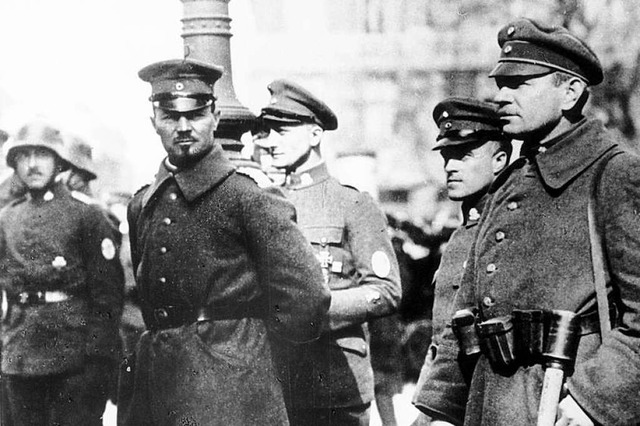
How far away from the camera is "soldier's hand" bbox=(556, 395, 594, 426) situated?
8.40ft

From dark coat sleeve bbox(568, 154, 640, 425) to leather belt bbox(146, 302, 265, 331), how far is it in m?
1.41

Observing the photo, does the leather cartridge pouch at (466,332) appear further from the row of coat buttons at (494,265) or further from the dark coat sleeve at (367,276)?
the dark coat sleeve at (367,276)

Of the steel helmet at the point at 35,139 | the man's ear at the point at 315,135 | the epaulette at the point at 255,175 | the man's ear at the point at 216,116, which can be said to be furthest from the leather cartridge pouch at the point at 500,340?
the steel helmet at the point at 35,139

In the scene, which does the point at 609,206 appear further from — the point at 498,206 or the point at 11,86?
the point at 11,86

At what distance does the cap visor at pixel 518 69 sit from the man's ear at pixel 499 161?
1.23m

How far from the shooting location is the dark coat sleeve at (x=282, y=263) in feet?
12.1

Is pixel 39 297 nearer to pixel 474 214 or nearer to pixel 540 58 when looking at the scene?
pixel 474 214

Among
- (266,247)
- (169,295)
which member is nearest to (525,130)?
(266,247)

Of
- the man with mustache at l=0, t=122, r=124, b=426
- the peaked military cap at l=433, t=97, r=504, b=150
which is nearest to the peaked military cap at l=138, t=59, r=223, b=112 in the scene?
the man with mustache at l=0, t=122, r=124, b=426

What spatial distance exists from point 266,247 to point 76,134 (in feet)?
4.05

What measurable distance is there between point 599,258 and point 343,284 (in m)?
1.70

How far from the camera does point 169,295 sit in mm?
3766

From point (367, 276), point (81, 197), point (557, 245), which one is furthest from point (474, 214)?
point (81, 197)

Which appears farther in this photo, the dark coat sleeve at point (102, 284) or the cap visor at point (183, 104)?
the dark coat sleeve at point (102, 284)
